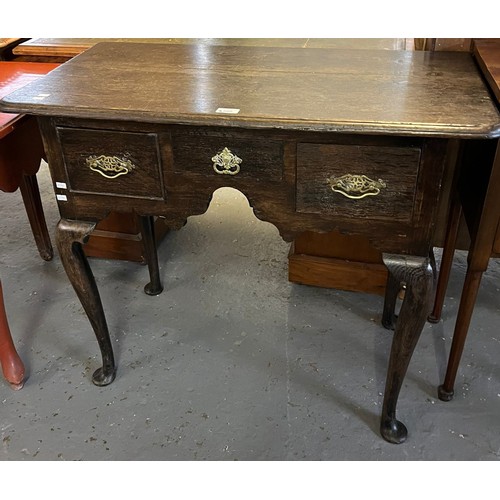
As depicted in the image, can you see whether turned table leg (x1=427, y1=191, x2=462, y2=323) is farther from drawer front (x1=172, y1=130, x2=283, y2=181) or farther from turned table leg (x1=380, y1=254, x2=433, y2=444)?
drawer front (x1=172, y1=130, x2=283, y2=181)

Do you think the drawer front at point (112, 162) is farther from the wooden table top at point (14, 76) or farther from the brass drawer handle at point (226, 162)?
the wooden table top at point (14, 76)

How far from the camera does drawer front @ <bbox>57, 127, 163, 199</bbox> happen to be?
129 cm

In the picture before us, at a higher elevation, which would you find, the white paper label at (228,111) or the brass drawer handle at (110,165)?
the white paper label at (228,111)

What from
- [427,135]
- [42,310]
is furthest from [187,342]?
[427,135]

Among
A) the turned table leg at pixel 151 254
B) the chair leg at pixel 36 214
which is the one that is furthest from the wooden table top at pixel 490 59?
the chair leg at pixel 36 214

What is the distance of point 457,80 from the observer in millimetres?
1297

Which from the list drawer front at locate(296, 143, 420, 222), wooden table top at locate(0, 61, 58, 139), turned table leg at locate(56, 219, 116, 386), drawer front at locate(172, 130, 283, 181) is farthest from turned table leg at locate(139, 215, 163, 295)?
drawer front at locate(296, 143, 420, 222)

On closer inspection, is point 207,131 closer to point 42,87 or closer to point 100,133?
point 100,133

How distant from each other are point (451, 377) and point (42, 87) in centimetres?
127

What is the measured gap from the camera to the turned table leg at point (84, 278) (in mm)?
1441

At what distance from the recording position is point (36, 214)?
2.20 m

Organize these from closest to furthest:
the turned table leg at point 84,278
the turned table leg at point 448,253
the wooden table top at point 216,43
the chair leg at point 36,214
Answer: the turned table leg at point 84,278, the turned table leg at point 448,253, the wooden table top at point 216,43, the chair leg at point 36,214

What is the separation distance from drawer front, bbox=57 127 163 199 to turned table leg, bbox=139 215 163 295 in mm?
570

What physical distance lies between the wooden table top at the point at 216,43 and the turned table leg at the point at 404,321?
2.42ft
